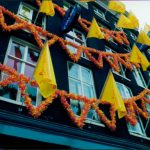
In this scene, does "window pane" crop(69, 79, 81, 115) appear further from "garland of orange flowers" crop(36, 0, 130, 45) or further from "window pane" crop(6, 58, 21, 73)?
"garland of orange flowers" crop(36, 0, 130, 45)

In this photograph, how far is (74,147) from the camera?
8031 millimetres

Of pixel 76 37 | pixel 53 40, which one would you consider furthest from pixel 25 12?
pixel 76 37

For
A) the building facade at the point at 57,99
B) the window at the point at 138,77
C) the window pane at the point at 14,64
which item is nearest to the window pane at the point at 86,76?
the building facade at the point at 57,99

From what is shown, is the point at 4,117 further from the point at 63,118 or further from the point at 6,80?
the point at 63,118

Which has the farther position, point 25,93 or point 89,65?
point 89,65

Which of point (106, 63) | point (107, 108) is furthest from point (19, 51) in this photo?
point (106, 63)

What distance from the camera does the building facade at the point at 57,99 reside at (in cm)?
743

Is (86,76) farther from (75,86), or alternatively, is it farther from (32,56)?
(32,56)

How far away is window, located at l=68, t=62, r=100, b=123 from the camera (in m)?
10.1

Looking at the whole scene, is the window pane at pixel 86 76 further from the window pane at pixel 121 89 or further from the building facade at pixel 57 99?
the window pane at pixel 121 89

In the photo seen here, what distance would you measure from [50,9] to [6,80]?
17.2ft

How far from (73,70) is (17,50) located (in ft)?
9.74

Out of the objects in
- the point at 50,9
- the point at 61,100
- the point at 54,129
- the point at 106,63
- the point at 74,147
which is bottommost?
the point at 74,147

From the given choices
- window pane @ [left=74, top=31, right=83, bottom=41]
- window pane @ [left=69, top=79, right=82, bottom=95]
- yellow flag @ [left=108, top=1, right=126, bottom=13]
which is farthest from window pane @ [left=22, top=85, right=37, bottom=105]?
yellow flag @ [left=108, top=1, right=126, bottom=13]
